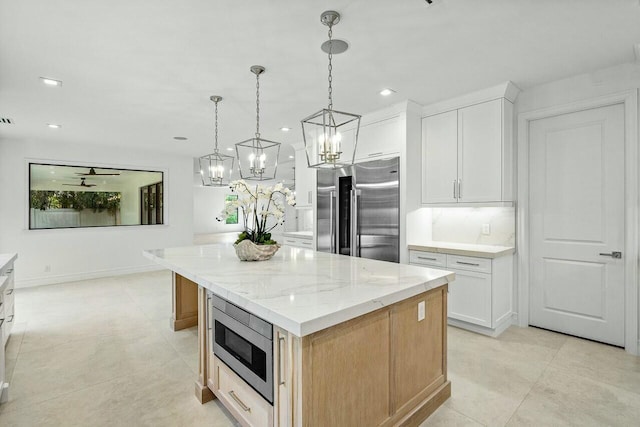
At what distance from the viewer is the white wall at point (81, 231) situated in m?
5.36

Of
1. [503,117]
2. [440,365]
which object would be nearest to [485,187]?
[503,117]

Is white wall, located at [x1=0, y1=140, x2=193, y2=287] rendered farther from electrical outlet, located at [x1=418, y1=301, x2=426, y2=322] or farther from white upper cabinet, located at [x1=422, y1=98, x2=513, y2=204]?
electrical outlet, located at [x1=418, y1=301, x2=426, y2=322]

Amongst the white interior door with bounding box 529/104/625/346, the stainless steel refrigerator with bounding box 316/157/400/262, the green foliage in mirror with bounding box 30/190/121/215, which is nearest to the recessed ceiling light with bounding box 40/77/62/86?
the stainless steel refrigerator with bounding box 316/157/400/262

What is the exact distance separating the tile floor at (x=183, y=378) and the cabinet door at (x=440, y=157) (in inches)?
60.6

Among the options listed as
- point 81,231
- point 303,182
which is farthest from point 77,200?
point 303,182

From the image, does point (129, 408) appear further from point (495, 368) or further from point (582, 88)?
point (582, 88)

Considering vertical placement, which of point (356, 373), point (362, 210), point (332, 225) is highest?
point (362, 210)

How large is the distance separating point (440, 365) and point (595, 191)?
93.2 inches

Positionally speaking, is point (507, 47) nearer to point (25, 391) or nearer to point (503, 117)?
point (503, 117)

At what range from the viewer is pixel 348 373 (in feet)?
5.00

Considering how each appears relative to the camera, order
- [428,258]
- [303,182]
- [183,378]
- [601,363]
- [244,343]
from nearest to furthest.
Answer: [244,343]
[183,378]
[601,363]
[428,258]
[303,182]

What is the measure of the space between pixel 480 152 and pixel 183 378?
353cm

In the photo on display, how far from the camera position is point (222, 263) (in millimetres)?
2498

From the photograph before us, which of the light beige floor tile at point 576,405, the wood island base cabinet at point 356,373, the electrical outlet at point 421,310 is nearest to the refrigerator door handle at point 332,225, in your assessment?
the wood island base cabinet at point 356,373
